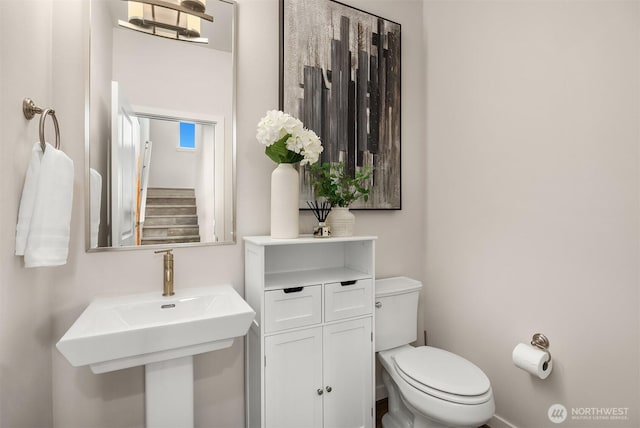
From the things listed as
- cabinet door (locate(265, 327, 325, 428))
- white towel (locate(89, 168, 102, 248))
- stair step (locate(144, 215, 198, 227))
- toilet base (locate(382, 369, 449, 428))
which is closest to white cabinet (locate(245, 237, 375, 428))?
cabinet door (locate(265, 327, 325, 428))

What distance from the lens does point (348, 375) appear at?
158 centimetres

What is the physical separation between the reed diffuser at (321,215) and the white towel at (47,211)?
1.00m

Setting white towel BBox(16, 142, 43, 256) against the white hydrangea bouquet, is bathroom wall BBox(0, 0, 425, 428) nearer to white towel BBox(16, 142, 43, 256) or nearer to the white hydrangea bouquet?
white towel BBox(16, 142, 43, 256)

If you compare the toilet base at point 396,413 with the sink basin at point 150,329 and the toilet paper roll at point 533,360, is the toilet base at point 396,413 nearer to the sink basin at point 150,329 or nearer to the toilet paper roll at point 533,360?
the toilet paper roll at point 533,360

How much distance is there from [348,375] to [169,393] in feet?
2.65

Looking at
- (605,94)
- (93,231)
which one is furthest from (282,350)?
(605,94)

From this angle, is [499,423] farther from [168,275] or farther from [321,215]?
[168,275]

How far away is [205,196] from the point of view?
5.06 feet

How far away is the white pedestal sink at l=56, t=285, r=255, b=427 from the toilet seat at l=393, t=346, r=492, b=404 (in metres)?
0.84

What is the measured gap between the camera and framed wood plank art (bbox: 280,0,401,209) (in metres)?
1.72

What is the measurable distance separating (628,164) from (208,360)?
1999 millimetres

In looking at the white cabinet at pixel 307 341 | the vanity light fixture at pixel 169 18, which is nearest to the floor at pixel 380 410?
the white cabinet at pixel 307 341

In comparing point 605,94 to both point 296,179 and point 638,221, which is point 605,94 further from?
point 296,179

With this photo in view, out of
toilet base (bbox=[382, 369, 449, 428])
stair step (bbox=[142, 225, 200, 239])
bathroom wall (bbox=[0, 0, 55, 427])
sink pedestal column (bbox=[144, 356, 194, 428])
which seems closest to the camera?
bathroom wall (bbox=[0, 0, 55, 427])
